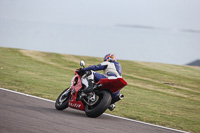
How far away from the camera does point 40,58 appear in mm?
23625

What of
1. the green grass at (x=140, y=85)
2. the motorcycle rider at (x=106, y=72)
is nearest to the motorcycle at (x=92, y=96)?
the motorcycle rider at (x=106, y=72)

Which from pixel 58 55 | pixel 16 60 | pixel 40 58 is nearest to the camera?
pixel 16 60

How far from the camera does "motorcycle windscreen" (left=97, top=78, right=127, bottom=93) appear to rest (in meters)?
7.90

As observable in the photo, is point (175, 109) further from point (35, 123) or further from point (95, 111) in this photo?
point (35, 123)

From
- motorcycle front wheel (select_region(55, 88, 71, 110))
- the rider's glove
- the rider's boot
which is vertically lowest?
motorcycle front wheel (select_region(55, 88, 71, 110))

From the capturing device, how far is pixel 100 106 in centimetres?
785

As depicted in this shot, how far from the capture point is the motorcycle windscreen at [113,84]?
25.9 feet

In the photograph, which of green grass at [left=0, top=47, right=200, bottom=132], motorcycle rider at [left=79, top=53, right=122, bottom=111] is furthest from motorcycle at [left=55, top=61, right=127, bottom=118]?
green grass at [left=0, top=47, right=200, bottom=132]

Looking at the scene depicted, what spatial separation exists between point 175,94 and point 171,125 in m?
6.87

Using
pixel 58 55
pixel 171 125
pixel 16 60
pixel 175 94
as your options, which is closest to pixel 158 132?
pixel 171 125

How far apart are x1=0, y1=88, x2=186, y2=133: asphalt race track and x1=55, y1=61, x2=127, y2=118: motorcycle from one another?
26 cm

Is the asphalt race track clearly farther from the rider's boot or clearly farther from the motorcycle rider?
the motorcycle rider

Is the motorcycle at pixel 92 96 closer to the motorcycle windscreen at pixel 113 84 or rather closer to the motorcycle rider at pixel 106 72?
the motorcycle windscreen at pixel 113 84

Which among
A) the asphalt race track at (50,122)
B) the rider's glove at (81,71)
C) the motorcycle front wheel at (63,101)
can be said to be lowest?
the asphalt race track at (50,122)
